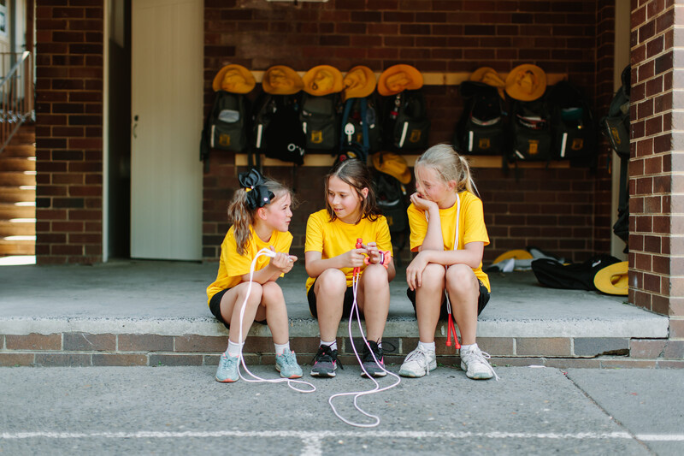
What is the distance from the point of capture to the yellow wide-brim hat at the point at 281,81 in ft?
18.4

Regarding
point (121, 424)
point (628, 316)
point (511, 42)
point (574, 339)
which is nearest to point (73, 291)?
point (121, 424)

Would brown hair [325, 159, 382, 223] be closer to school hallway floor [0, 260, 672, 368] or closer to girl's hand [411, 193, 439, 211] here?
girl's hand [411, 193, 439, 211]

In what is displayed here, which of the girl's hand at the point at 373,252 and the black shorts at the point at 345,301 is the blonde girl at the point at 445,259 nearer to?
the girl's hand at the point at 373,252

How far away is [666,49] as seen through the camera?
3252 millimetres

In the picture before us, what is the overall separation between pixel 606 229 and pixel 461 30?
84.4 inches

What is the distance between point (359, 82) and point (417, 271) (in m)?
3.07

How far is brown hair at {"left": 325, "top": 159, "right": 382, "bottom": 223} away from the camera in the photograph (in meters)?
3.03

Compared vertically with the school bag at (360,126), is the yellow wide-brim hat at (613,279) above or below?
below

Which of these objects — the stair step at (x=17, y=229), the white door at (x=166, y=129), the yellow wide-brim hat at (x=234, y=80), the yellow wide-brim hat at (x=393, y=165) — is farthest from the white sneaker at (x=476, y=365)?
the stair step at (x=17, y=229)

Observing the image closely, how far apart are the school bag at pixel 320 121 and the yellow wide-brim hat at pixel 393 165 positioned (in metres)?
0.40

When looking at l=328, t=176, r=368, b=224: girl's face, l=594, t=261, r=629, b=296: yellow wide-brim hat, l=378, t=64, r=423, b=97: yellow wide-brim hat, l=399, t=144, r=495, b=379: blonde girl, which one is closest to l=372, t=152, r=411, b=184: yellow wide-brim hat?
l=378, t=64, r=423, b=97: yellow wide-brim hat

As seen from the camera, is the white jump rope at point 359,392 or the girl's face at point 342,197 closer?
the white jump rope at point 359,392

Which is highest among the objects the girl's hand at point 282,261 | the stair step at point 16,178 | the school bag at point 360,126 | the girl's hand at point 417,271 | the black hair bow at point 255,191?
the school bag at point 360,126

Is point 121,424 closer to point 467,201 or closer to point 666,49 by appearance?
point 467,201
